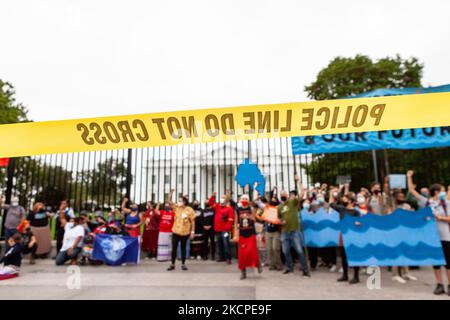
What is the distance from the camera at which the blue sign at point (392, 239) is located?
5676 millimetres

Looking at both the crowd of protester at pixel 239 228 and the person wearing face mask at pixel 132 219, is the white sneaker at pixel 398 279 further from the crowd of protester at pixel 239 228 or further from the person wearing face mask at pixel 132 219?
the person wearing face mask at pixel 132 219

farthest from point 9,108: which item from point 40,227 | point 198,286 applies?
point 198,286

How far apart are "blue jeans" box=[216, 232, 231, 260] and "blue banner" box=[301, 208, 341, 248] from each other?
2330 mm

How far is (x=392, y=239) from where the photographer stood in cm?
596

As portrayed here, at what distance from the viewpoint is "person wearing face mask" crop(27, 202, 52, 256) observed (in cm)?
953

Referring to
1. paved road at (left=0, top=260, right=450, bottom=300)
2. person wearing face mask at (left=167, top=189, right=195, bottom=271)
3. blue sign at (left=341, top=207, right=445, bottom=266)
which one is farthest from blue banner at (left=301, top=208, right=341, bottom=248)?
person wearing face mask at (left=167, top=189, right=195, bottom=271)

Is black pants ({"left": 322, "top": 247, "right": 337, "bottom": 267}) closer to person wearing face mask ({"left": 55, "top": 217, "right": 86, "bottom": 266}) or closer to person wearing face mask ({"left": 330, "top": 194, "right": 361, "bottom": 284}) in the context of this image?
person wearing face mask ({"left": 330, "top": 194, "right": 361, "bottom": 284})

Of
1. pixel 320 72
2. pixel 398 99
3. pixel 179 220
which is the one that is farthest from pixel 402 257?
pixel 320 72

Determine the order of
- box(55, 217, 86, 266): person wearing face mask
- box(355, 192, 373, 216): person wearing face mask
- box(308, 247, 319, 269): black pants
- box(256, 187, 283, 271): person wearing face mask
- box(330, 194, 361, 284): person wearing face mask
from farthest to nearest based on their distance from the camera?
box(55, 217, 86, 266): person wearing face mask
box(308, 247, 319, 269): black pants
box(256, 187, 283, 271): person wearing face mask
box(355, 192, 373, 216): person wearing face mask
box(330, 194, 361, 284): person wearing face mask

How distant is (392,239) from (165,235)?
6.23 meters

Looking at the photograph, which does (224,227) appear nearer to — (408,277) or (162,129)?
(408,277)

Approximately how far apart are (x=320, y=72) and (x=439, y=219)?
67.1ft

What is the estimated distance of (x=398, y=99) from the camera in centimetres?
389
